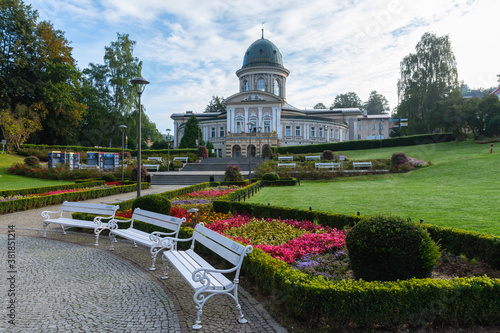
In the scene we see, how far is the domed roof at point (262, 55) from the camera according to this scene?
5769 cm

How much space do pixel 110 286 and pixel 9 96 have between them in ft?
122

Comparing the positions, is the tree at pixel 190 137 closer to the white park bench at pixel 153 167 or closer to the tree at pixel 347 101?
the white park bench at pixel 153 167

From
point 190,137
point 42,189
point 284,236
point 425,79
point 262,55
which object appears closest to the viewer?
point 284,236

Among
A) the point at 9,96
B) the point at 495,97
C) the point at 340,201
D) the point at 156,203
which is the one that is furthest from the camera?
the point at 9,96

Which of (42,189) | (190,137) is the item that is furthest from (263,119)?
(42,189)

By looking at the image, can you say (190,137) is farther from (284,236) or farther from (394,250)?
(394,250)

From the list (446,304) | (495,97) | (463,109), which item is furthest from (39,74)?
(495,97)

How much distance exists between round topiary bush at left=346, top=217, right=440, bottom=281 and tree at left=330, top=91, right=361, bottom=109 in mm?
Answer: 91744

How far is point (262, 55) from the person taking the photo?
58.2 meters

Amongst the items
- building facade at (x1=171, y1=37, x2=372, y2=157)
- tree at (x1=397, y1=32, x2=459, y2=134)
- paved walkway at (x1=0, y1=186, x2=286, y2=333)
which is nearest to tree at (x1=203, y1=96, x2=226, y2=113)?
building facade at (x1=171, y1=37, x2=372, y2=157)

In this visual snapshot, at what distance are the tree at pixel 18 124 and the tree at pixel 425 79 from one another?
1772 inches

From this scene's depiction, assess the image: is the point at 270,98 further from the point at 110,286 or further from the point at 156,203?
the point at 110,286

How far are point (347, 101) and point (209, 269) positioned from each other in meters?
94.7

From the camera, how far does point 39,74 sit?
34125 mm
